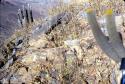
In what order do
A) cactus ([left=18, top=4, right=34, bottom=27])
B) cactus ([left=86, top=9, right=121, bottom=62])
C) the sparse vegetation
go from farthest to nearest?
cactus ([left=18, top=4, right=34, bottom=27])
the sparse vegetation
cactus ([left=86, top=9, right=121, bottom=62])

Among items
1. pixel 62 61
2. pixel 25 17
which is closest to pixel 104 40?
pixel 62 61

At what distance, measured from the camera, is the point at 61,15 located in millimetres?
8914

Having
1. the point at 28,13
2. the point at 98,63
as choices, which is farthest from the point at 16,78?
the point at 28,13

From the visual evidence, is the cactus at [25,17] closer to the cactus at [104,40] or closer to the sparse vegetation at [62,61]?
the sparse vegetation at [62,61]

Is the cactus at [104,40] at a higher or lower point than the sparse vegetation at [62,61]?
higher

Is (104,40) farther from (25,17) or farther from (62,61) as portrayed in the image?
(25,17)

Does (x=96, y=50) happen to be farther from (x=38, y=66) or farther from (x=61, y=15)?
(x=61, y=15)

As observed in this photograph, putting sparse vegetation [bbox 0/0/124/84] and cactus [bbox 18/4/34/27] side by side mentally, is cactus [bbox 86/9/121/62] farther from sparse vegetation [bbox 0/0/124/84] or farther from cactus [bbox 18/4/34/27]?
cactus [bbox 18/4/34/27]

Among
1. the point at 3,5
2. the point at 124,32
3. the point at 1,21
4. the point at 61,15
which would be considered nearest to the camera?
the point at 124,32

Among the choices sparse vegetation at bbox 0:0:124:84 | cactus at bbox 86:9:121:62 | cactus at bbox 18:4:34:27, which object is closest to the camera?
A: cactus at bbox 86:9:121:62

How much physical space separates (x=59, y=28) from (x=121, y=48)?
353 centimetres

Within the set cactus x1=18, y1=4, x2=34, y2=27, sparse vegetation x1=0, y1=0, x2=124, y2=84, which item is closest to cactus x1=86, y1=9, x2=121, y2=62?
sparse vegetation x1=0, y1=0, x2=124, y2=84

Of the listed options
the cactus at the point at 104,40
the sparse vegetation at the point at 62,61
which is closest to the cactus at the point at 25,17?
the sparse vegetation at the point at 62,61

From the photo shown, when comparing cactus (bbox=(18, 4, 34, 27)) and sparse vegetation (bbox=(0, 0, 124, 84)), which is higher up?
cactus (bbox=(18, 4, 34, 27))
